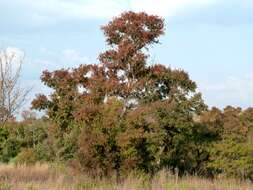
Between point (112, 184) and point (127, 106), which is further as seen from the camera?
point (127, 106)

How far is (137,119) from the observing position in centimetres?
1955

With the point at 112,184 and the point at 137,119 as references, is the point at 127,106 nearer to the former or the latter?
the point at 137,119

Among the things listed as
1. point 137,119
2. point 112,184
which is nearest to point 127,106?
point 137,119

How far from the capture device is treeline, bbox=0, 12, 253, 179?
1878 centimetres

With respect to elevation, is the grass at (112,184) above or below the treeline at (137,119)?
below

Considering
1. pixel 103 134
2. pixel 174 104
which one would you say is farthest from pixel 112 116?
pixel 174 104

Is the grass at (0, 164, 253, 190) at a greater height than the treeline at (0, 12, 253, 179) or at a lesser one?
lesser

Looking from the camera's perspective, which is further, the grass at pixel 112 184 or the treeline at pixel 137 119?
the treeline at pixel 137 119

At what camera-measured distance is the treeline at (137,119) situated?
61.6 ft

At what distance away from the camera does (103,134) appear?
61.0ft

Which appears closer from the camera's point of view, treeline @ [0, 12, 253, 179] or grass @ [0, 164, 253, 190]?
grass @ [0, 164, 253, 190]

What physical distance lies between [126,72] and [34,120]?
14.2 m

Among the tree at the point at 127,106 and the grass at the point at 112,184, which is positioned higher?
the tree at the point at 127,106

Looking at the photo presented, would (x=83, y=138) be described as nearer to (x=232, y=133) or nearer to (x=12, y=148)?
(x=232, y=133)
